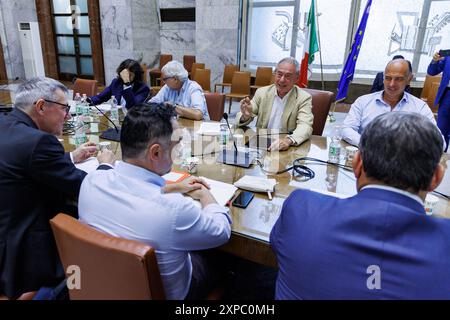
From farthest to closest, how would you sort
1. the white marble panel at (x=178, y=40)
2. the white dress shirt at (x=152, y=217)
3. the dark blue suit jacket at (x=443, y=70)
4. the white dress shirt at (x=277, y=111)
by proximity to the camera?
the white marble panel at (x=178, y=40)
the dark blue suit jacket at (x=443, y=70)
the white dress shirt at (x=277, y=111)
the white dress shirt at (x=152, y=217)

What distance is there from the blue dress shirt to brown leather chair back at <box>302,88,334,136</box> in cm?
99

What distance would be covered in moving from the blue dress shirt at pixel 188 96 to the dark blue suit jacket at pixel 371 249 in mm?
2244

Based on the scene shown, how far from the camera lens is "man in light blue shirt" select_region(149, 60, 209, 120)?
2789 mm

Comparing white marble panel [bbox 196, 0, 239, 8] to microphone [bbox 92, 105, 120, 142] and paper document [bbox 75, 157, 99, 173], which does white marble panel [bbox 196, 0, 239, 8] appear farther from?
paper document [bbox 75, 157, 99, 173]

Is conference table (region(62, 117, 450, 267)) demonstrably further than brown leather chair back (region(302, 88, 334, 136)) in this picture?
No

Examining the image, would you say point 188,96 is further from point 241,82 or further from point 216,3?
point 216,3

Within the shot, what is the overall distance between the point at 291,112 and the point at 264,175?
3.63 ft

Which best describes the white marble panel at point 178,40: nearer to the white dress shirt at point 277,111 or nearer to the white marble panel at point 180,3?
the white marble panel at point 180,3

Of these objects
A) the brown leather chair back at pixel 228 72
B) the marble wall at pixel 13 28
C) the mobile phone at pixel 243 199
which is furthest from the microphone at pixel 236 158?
the marble wall at pixel 13 28

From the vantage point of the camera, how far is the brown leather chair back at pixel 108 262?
2.54 ft

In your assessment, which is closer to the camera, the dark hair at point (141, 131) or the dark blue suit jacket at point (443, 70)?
the dark hair at point (141, 131)

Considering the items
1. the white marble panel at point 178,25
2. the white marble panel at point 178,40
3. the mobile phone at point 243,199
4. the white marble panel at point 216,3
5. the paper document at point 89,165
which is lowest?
the paper document at point 89,165

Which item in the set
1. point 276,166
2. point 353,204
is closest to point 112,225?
point 353,204

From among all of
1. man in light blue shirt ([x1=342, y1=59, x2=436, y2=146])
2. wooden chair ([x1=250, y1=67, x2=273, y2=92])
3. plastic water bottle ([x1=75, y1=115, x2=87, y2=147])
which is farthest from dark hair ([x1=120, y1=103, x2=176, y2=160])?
wooden chair ([x1=250, y1=67, x2=273, y2=92])
